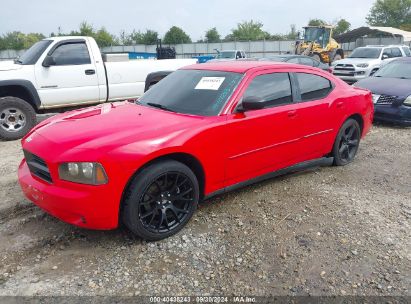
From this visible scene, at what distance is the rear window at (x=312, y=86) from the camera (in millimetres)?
4570

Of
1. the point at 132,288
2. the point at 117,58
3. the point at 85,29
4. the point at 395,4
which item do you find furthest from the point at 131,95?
the point at 395,4

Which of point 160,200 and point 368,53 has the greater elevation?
point 368,53

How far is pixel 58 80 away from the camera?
287 inches

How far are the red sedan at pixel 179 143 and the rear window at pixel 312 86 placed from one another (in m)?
0.02

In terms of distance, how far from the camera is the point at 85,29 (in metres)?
66.2

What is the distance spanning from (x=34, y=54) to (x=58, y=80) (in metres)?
0.72

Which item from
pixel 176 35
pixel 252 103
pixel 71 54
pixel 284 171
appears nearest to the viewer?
pixel 252 103

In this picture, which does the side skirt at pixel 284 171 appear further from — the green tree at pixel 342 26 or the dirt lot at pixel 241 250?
the green tree at pixel 342 26

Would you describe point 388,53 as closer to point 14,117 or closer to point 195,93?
point 195,93

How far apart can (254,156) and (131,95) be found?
499 cm

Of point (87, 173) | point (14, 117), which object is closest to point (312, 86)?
point (87, 173)

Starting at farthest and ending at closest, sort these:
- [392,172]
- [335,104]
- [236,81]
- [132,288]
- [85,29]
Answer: [85,29] → [392,172] → [335,104] → [236,81] → [132,288]

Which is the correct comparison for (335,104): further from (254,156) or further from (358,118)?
(254,156)

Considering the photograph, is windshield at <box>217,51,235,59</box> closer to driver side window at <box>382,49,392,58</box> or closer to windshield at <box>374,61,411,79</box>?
driver side window at <box>382,49,392,58</box>
